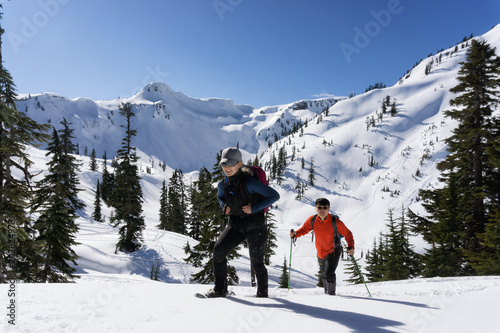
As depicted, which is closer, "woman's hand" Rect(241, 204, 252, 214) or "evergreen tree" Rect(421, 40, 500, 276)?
"woman's hand" Rect(241, 204, 252, 214)

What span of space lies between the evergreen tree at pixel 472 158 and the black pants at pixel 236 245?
14.5 m

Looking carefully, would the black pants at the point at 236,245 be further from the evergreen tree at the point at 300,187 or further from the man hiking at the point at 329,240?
the evergreen tree at the point at 300,187

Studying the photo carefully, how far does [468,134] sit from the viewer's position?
1337 centimetres

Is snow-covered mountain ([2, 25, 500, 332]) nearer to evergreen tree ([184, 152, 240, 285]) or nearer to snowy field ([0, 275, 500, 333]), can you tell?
snowy field ([0, 275, 500, 333])

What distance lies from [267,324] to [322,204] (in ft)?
10.5

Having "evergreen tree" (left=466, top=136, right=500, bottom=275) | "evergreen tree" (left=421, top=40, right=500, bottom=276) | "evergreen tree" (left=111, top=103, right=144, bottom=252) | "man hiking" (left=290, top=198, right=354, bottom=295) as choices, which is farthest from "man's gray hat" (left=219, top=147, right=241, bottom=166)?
"evergreen tree" (left=111, top=103, right=144, bottom=252)

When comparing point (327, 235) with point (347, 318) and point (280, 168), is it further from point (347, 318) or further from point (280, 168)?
point (280, 168)

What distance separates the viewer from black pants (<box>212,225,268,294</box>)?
A: 384 cm

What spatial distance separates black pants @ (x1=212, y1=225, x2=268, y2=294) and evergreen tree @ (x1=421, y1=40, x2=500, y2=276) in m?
14.5

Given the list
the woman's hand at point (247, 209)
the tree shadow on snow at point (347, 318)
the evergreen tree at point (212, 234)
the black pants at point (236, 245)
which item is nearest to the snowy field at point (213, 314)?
the tree shadow on snow at point (347, 318)

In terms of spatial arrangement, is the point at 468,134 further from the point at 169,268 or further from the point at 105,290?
the point at 169,268

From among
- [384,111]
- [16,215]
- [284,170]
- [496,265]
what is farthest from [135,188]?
[384,111]

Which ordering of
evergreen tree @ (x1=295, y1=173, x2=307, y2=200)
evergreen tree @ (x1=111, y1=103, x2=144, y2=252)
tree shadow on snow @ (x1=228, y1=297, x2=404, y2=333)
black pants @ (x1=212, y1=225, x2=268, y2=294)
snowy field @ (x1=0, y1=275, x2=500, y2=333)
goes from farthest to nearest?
1. evergreen tree @ (x1=295, y1=173, x2=307, y2=200)
2. evergreen tree @ (x1=111, y1=103, x2=144, y2=252)
3. black pants @ (x1=212, y1=225, x2=268, y2=294)
4. tree shadow on snow @ (x1=228, y1=297, x2=404, y2=333)
5. snowy field @ (x1=0, y1=275, x2=500, y2=333)

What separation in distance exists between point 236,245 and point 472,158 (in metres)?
16.6
